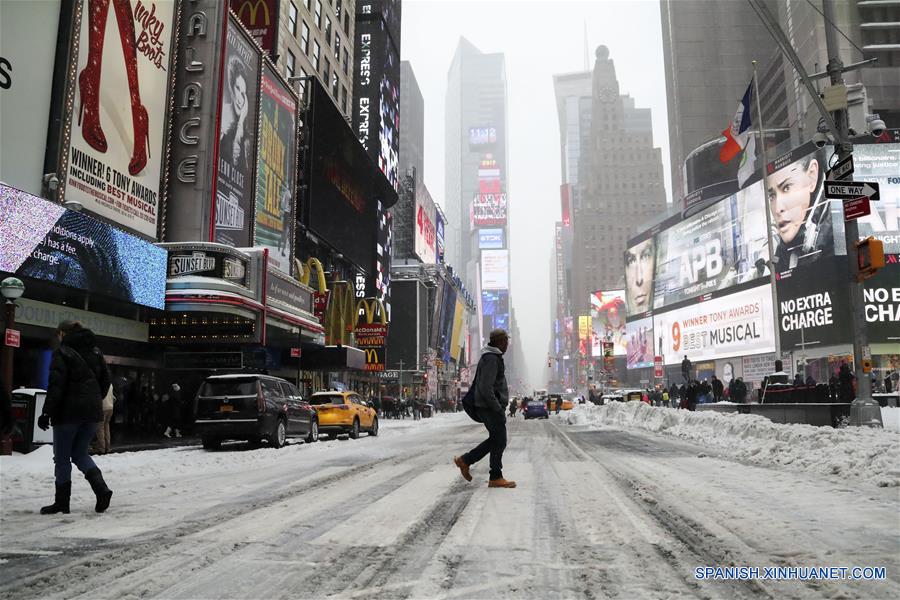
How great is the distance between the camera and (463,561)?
403 centimetres

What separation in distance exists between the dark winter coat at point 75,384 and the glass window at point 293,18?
35.6 m

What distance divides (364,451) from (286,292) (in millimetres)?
13326

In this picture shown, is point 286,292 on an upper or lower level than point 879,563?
upper

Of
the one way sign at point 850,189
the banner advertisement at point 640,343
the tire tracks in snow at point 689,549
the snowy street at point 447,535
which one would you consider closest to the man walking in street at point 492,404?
the snowy street at point 447,535

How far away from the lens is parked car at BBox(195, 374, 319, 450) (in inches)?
570

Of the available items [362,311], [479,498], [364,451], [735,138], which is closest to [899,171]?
[735,138]

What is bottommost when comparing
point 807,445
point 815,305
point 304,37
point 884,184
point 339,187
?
point 807,445

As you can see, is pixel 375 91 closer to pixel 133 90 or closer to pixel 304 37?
pixel 304 37

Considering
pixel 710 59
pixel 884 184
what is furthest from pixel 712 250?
pixel 710 59

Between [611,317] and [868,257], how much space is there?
129 m

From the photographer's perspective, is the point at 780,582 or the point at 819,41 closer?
the point at 780,582

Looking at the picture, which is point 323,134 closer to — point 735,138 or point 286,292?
point 286,292

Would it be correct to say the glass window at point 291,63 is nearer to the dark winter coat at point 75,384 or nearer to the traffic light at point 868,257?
the traffic light at point 868,257

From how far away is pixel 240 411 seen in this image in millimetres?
14531
